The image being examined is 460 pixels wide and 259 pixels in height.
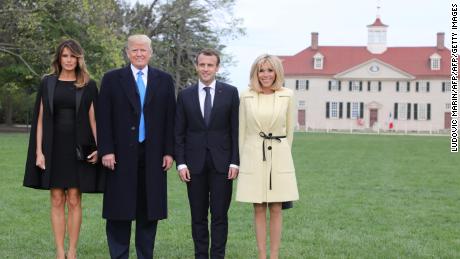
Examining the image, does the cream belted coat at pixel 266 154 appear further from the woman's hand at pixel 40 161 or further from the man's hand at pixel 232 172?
the woman's hand at pixel 40 161

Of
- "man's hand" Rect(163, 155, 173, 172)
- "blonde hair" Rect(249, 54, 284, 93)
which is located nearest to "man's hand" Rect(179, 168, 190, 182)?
"man's hand" Rect(163, 155, 173, 172)

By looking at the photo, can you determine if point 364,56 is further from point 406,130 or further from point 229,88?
point 229,88

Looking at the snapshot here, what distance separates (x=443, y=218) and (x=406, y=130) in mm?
74134

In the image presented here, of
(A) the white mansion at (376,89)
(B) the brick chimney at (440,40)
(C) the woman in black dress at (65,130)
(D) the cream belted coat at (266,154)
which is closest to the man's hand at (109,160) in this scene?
(C) the woman in black dress at (65,130)

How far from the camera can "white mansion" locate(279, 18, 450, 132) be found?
83062 mm

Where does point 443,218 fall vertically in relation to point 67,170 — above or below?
below

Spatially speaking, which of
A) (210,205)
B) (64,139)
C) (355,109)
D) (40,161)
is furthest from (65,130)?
(355,109)

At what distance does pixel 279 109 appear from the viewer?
21.2 ft

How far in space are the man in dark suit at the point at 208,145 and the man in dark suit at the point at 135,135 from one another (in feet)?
0.53

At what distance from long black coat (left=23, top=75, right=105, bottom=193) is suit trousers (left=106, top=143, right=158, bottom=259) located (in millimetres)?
363

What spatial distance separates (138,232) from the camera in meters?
6.75

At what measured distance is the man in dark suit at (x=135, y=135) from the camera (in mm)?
6445

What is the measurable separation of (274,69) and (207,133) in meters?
0.85

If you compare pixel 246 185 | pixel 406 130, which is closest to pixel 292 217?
pixel 246 185
